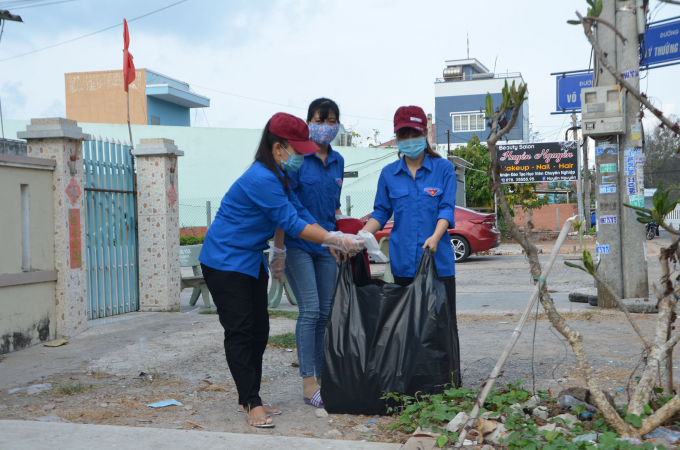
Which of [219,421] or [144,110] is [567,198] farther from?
[219,421]

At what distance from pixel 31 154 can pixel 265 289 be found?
11.7 feet

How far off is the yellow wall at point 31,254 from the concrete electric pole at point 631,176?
6.15 metres

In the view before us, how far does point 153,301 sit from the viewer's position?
7.66 m

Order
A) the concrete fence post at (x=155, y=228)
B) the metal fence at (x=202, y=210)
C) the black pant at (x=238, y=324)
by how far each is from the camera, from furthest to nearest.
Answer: the metal fence at (x=202, y=210) < the concrete fence post at (x=155, y=228) < the black pant at (x=238, y=324)

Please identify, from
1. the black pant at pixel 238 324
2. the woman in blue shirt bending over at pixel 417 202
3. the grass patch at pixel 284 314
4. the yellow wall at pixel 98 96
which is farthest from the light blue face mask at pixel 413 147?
the yellow wall at pixel 98 96

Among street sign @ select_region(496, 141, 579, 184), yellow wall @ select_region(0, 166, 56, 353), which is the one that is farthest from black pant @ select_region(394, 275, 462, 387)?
street sign @ select_region(496, 141, 579, 184)

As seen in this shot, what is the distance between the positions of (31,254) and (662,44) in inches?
282

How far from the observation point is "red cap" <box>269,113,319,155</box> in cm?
344

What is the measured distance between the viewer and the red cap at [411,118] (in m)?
3.80

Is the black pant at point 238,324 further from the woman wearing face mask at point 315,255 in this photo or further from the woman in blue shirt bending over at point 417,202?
the woman in blue shirt bending over at point 417,202

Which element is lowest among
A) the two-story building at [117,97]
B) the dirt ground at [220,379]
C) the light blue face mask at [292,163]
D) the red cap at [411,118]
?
the dirt ground at [220,379]

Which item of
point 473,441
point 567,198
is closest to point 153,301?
point 473,441

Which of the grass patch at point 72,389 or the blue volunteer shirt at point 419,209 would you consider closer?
the blue volunteer shirt at point 419,209

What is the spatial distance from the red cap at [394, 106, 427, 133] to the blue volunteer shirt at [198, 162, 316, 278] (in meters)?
0.86
